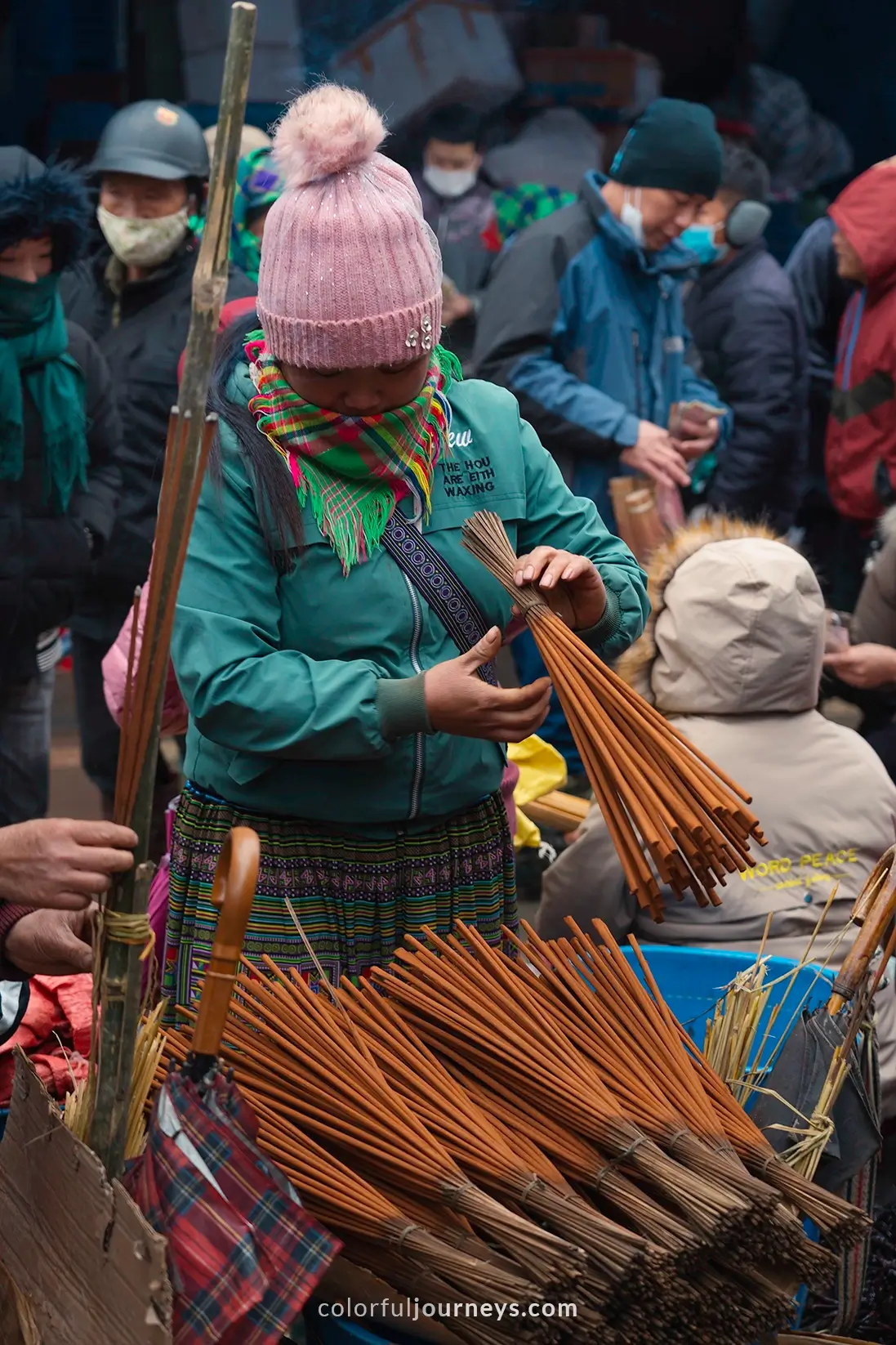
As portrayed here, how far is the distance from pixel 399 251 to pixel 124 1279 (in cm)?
126

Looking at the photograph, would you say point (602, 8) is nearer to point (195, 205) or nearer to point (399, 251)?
point (195, 205)

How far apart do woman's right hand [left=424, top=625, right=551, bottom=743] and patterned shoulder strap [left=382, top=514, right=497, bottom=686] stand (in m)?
0.16

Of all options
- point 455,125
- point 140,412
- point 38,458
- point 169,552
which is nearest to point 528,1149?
point 169,552

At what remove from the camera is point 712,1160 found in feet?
5.88

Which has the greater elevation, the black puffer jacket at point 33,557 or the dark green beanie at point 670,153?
the dark green beanie at point 670,153

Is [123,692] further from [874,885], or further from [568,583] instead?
[874,885]

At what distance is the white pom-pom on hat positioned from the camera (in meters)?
2.05

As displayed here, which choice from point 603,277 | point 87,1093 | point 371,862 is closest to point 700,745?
point 371,862

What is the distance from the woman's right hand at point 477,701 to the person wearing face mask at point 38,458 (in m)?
2.07

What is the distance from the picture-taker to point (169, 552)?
1576mm

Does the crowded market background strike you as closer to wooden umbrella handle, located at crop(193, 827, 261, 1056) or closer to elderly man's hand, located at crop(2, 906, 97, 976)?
elderly man's hand, located at crop(2, 906, 97, 976)

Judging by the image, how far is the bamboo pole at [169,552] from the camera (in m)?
1.48

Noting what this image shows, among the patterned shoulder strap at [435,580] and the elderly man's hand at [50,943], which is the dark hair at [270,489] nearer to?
the patterned shoulder strap at [435,580]

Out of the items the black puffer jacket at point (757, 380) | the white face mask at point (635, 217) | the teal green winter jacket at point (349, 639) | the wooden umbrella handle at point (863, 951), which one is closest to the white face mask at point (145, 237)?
the white face mask at point (635, 217)
